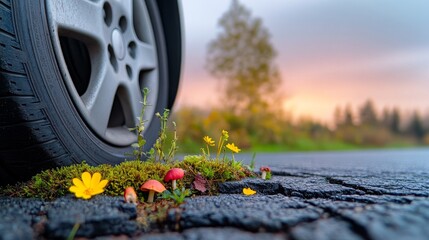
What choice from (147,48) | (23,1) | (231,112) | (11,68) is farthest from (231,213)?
(231,112)

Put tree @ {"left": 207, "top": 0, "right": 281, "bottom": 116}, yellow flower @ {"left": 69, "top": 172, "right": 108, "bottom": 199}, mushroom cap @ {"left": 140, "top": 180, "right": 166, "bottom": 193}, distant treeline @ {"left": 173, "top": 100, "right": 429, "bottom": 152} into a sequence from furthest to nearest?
tree @ {"left": 207, "top": 0, "right": 281, "bottom": 116} < distant treeline @ {"left": 173, "top": 100, "right": 429, "bottom": 152} < mushroom cap @ {"left": 140, "top": 180, "right": 166, "bottom": 193} < yellow flower @ {"left": 69, "top": 172, "right": 108, "bottom": 199}

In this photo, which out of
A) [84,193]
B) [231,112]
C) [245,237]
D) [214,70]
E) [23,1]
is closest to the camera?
[245,237]

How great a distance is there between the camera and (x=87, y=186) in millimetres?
1396

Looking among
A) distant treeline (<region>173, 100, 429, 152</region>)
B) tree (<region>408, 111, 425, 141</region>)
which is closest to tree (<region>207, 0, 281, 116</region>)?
distant treeline (<region>173, 100, 429, 152</region>)

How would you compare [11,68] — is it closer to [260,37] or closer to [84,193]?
[84,193]

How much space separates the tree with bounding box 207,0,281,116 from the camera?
15898 millimetres

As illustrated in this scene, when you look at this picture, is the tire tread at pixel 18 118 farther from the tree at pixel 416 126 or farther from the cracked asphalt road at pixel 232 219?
the tree at pixel 416 126

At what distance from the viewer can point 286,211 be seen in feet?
4.02

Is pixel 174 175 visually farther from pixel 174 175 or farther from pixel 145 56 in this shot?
pixel 145 56

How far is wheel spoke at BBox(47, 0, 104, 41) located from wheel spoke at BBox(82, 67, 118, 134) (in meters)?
0.24

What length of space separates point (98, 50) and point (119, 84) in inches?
11.3

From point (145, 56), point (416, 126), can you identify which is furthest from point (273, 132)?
point (416, 126)

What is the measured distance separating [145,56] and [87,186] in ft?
5.12

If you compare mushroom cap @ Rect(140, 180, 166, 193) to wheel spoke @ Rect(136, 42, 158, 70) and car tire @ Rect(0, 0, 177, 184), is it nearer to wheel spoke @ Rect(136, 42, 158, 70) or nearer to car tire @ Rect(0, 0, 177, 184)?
car tire @ Rect(0, 0, 177, 184)
